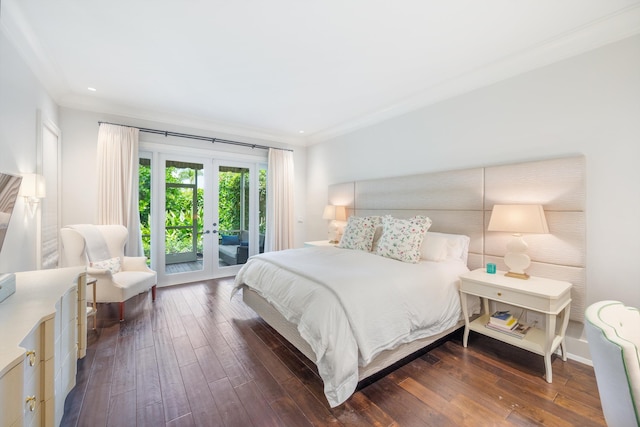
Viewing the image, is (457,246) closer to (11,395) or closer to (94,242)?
(11,395)

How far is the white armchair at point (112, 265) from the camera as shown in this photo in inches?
114

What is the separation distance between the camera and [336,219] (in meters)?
4.50

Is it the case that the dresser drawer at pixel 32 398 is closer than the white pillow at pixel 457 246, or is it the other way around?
the dresser drawer at pixel 32 398

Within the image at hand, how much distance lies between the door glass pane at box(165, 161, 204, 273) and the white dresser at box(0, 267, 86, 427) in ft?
7.97

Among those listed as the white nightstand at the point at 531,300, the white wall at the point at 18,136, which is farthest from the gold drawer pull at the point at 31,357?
the white nightstand at the point at 531,300

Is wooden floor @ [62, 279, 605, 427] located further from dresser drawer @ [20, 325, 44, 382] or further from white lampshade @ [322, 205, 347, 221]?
white lampshade @ [322, 205, 347, 221]

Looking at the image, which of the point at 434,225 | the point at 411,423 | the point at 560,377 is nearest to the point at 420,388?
the point at 411,423

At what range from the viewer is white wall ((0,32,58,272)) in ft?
6.36

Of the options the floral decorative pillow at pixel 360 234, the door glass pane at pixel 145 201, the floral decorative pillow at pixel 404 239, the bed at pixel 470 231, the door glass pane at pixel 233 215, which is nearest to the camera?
the bed at pixel 470 231

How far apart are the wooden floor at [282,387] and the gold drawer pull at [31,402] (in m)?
0.61

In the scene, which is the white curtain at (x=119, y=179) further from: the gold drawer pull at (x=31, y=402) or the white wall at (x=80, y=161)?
the gold drawer pull at (x=31, y=402)

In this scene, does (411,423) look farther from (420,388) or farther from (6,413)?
(6,413)

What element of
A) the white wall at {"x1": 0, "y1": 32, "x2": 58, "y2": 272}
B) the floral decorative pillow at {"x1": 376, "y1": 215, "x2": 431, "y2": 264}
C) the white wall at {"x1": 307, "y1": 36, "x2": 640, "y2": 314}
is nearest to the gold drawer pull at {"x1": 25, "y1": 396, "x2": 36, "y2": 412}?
the white wall at {"x1": 0, "y1": 32, "x2": 58, "y2": 272}

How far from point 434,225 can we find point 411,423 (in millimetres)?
2131
